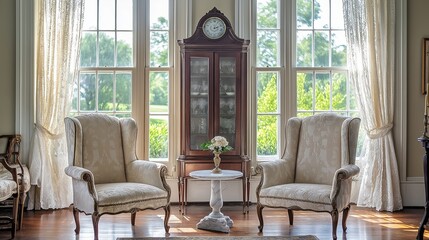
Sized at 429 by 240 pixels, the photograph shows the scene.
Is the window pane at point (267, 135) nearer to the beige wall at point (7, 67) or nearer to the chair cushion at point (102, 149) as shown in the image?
the chair cushion at point (102, 149)

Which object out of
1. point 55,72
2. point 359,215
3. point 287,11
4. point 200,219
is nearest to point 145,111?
point 55,72


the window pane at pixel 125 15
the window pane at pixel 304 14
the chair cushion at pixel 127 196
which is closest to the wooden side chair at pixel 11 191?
the chair cushion at pixel 127 196

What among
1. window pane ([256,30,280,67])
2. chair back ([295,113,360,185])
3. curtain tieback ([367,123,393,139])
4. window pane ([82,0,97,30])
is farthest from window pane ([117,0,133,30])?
curtain tieback ([367,123,393,139])

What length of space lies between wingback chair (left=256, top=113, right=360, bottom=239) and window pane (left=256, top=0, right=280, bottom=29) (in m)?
1.53

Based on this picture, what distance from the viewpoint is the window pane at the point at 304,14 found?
6074mm

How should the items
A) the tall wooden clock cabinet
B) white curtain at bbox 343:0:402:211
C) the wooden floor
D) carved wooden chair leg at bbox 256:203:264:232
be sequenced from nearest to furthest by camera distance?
the wooden floor → carved wooden chair leg at bbox 256:203:264:232 → the tall wooden clock cabinet → white curtain at bbox 343:0:402:211

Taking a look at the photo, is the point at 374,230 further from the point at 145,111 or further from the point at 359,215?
the point at 145,111

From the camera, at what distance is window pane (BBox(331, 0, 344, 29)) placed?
19.9ft

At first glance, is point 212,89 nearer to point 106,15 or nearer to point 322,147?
point 322,147

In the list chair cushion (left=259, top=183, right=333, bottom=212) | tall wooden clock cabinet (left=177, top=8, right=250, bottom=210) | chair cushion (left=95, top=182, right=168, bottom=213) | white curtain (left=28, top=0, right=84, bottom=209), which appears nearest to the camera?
chair cushion (left=95, top=182, right=168, bottom=213)

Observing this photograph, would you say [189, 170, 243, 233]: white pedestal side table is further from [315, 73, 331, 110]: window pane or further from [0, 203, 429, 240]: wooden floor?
[315, 73, 331, 110]: window pane

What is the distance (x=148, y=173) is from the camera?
15.5 feet

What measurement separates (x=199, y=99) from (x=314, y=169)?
1511mm

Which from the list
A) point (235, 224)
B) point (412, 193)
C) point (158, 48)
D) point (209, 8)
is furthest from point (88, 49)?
point (412, 193)
